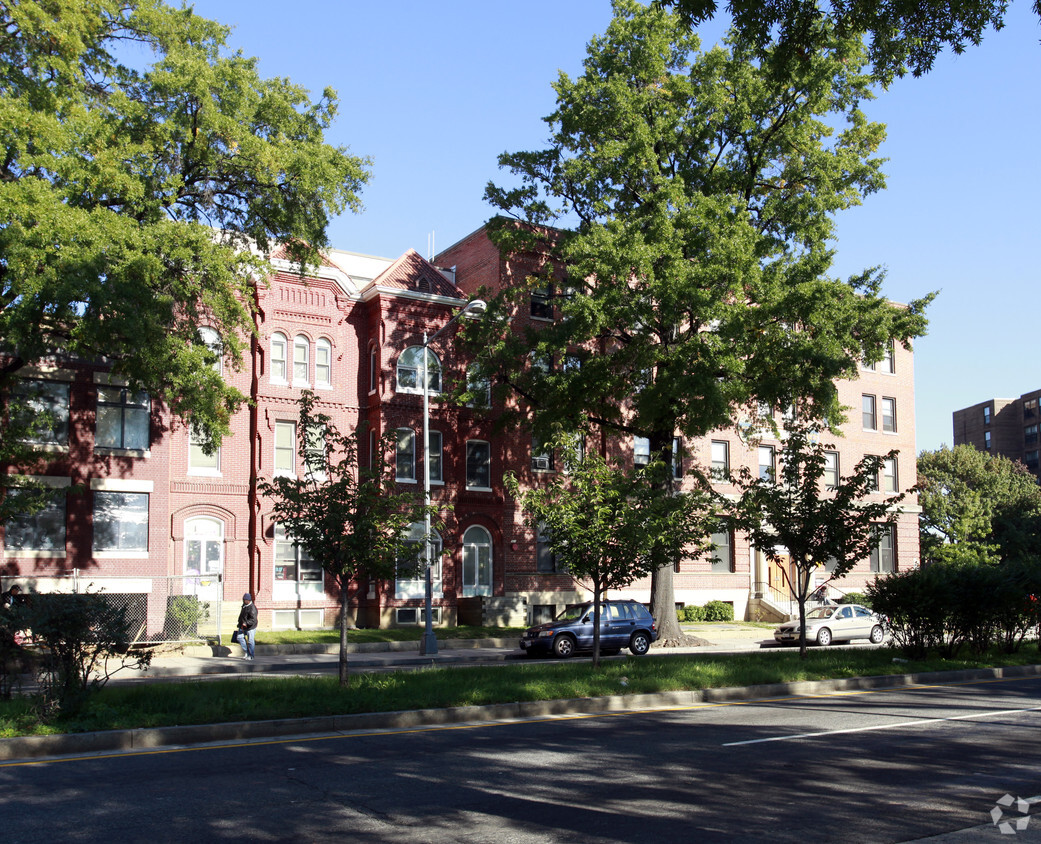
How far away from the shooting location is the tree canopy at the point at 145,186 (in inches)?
802

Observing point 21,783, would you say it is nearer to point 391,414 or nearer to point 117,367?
point 117,367

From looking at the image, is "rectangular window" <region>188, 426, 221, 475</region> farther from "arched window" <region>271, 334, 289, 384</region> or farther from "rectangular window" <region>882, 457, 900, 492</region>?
"rectangular window" <region>882, 457, 900, 492</region>

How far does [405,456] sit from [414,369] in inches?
135

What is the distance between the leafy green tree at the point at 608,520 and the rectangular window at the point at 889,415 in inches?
1401

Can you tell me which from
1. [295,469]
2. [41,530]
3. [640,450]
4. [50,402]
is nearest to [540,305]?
[640,450]

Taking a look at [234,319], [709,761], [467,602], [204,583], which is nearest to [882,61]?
[709,761]

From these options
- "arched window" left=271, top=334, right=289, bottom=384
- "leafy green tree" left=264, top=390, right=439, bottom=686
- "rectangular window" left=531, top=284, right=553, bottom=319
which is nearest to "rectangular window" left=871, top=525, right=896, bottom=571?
"rectangular window" left=531, top=284, right=553, bottom=319

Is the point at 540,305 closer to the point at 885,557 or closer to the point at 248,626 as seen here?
the point at 248,626

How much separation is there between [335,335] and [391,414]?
3.76 meters

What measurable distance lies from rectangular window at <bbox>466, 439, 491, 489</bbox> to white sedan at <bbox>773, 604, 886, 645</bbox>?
1310cm

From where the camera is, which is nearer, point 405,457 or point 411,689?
point 411,689

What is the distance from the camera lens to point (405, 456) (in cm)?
3666

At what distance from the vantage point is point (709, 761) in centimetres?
969

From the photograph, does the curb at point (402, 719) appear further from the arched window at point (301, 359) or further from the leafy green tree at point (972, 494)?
the leafy green tree at point (972, 494)
